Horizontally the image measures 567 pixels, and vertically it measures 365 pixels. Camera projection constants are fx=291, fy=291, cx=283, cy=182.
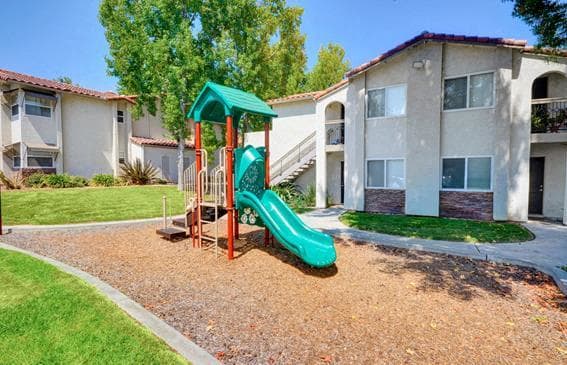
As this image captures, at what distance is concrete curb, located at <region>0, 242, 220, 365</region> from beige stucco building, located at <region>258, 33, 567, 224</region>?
1230cm

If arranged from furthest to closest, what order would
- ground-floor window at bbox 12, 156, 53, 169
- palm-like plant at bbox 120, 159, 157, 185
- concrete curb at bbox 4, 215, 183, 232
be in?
1. palm-like plant at bbox 120, 159, 157, 185
2. ground-floor window at bbox 12, 156, 53, 169
3. concrete curb at bbox 4, 215, 183, 232

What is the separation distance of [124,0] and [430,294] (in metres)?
25.7

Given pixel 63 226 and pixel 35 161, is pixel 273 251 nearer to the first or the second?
pixel 63 226

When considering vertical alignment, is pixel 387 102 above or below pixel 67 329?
above

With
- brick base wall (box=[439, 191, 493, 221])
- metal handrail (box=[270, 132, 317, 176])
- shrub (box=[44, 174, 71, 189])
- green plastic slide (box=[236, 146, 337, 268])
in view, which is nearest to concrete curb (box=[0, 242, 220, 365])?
green plastic slide (box=[236, 146, 337, 268])

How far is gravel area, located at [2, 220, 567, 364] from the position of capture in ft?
12.2

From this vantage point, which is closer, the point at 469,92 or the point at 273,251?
the point at 273,251

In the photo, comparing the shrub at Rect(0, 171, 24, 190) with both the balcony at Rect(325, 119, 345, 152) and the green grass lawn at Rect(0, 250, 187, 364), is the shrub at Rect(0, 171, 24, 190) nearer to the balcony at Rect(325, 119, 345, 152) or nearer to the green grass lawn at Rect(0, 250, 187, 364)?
the green grass lawn at Rect(0, 250, 187, 364)

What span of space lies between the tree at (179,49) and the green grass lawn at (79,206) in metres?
5.94

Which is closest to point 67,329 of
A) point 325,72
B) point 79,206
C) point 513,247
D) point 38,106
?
point 513,247

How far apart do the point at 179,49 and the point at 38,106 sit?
11.4m

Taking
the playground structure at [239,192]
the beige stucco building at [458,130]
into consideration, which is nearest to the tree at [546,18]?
the beige stucco building at [458,130]

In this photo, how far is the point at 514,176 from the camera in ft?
40.1

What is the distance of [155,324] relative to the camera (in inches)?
158
